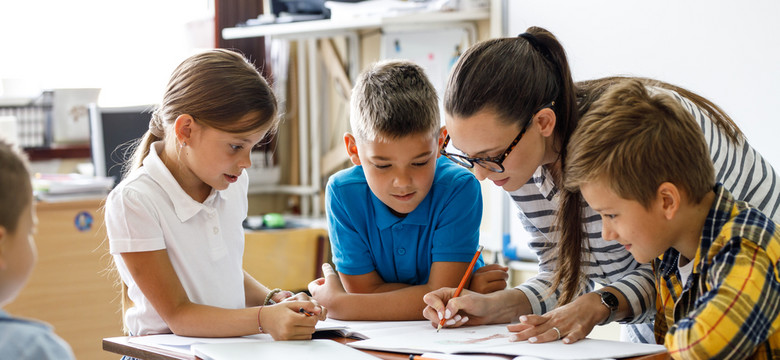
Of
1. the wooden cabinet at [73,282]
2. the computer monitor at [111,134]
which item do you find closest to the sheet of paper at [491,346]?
the wooden cabinet at [73,282]

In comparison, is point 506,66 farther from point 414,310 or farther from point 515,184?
point 414,310

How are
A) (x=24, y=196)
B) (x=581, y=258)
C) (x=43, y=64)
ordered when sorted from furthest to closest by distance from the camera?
(x=43, y=64) < (x=581, y=258) < (x=24, y=196)

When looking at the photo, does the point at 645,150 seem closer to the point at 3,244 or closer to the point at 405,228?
the point at 405,228

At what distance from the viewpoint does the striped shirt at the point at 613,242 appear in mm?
1287

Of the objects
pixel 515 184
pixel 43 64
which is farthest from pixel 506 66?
pixel 43 64

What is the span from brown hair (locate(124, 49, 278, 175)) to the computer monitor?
1895 millimetres

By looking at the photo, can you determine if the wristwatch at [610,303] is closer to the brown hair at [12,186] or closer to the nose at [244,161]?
the nose at [244,161]

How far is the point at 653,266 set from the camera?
1327mm

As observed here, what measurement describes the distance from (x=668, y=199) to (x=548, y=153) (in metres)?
0.28

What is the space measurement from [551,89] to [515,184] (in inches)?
6.9

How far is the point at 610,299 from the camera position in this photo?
129 cm

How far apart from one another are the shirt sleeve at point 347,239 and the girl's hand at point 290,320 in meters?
0.22

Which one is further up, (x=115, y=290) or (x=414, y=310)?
(x=414, y=310)

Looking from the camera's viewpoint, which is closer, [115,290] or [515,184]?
[515,184]
